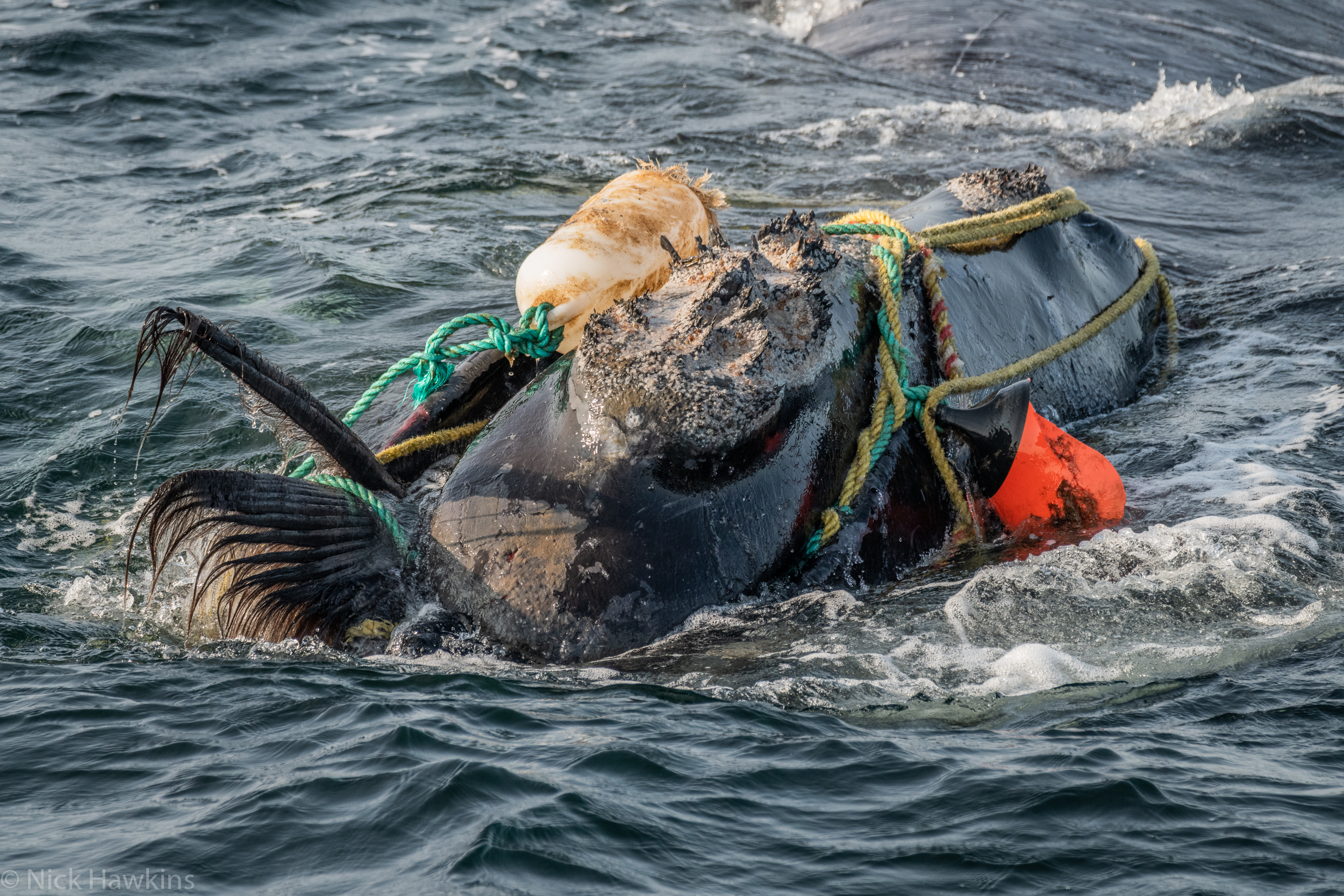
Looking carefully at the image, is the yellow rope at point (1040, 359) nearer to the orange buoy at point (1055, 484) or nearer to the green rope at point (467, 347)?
the orange buoy at point (1055, 484)

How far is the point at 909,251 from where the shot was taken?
410 cm

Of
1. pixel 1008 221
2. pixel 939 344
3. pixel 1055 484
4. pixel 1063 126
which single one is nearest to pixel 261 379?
pixel 939 344

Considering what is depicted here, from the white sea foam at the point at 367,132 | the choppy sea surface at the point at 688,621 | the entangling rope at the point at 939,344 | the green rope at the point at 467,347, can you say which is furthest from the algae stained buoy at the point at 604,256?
the white sea foam at the point at 367,132

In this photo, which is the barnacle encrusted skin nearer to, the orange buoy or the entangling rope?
the entangling rope

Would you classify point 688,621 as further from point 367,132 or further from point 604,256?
point 367,132

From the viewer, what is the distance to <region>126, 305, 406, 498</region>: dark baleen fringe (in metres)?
2.94

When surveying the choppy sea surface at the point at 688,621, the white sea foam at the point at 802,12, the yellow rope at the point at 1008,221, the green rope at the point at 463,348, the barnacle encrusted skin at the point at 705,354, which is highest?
the white sea foam at the point at 802,12

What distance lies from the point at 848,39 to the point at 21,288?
29.1ft

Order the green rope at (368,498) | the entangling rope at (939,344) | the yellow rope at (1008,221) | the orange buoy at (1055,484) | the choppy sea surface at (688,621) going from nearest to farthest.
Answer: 1. the choppy sea surface at (688,621)
2. the green rope at (368,498)
3. the entangling rope at (939,344)
4. the orange buoy at (1055,484)
5. the yellow rope at (1008,221)

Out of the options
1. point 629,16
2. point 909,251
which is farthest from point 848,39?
point 909,251

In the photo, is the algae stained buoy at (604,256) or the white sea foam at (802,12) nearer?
the algae stained buoy at (604,256)

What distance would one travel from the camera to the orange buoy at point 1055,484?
383cm

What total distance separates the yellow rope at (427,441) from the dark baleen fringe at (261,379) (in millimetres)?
180

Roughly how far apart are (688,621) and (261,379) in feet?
4.12
